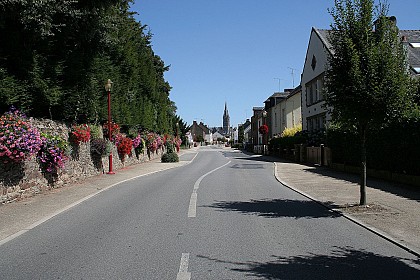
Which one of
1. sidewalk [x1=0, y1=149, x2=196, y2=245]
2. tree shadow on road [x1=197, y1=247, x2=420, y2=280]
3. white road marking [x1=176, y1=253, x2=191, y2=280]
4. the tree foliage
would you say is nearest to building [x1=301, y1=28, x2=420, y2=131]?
the tree foliage

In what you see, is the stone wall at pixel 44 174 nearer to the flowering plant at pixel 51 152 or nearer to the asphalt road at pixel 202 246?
the flowering plant at pixel 51 152

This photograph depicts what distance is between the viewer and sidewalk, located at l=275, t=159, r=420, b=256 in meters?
7.62

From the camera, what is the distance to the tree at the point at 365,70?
9578mm

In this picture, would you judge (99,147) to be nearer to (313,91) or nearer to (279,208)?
(279,208)

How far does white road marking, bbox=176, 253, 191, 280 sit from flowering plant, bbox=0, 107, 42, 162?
701cm

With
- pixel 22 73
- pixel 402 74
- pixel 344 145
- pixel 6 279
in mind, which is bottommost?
pixel 6 279

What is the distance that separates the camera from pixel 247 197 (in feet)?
41.8

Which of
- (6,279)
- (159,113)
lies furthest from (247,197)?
(159,113)

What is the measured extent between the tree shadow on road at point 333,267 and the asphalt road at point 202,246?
13 millimetres

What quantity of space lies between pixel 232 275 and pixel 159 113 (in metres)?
38.8

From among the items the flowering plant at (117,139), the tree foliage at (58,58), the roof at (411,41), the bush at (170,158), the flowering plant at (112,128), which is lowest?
the bush at (170,158)

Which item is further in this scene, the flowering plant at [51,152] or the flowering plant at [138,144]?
the flowering plant at [138,144]

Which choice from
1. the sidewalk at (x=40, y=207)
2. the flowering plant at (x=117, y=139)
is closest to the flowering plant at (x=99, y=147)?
the sidewalk at (x=40, y=207)

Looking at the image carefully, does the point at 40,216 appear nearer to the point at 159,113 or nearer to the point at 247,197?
the point at 247,197
